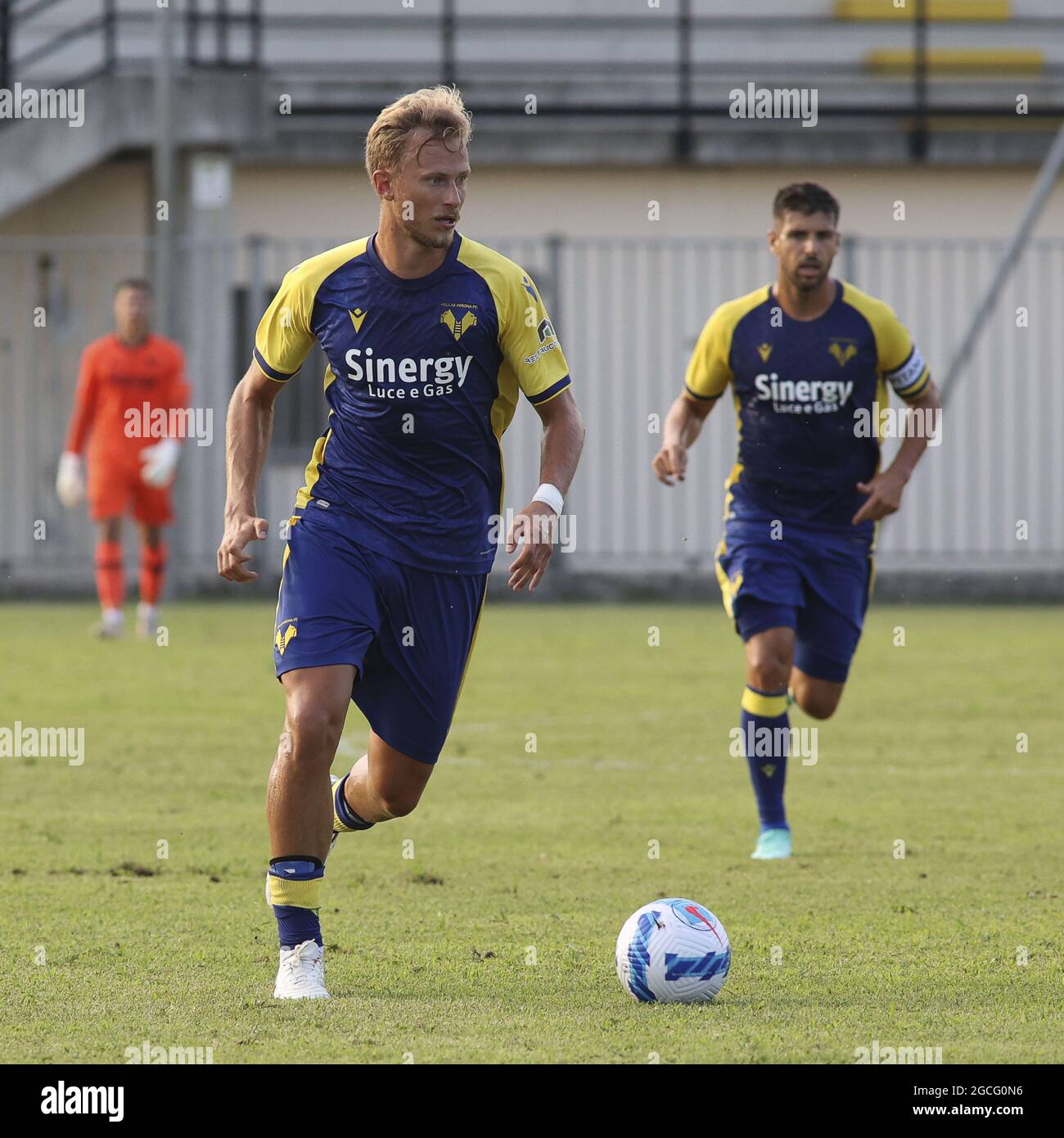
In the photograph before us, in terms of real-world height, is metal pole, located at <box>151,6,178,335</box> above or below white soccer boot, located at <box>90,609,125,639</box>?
above

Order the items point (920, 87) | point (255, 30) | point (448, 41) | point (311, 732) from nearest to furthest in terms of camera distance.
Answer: point (311, 732)
point (255, 30)
point (920, 87)
point (448, 41)

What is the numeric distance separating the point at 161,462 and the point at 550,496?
33.8ft

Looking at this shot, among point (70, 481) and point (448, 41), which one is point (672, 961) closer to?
point (70, 481)

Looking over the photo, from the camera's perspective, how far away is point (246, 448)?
556 cm

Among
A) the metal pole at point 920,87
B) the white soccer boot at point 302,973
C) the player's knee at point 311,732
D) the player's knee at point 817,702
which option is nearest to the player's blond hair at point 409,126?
the player's knee at point 311,732

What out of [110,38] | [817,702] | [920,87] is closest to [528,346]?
[817,702]

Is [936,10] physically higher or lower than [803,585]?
higher

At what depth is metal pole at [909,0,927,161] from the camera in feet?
67.4

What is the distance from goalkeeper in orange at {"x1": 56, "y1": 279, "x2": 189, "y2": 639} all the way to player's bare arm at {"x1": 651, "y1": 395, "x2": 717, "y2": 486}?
8.01 m

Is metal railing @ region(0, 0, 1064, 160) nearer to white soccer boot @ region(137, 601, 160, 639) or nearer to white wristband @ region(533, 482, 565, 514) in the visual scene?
white soccer boot @ region(137, 601, 160, 639)

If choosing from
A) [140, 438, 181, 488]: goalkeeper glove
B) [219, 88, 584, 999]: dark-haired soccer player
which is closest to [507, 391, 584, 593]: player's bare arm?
[219, 88, 584, 999]: dark-haired soccer player

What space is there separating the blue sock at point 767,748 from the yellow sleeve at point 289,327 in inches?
105

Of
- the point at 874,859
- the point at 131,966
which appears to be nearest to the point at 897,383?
the point at 874,859

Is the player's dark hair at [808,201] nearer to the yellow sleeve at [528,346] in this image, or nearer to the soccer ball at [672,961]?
the yellow sleeve at [528,346]
